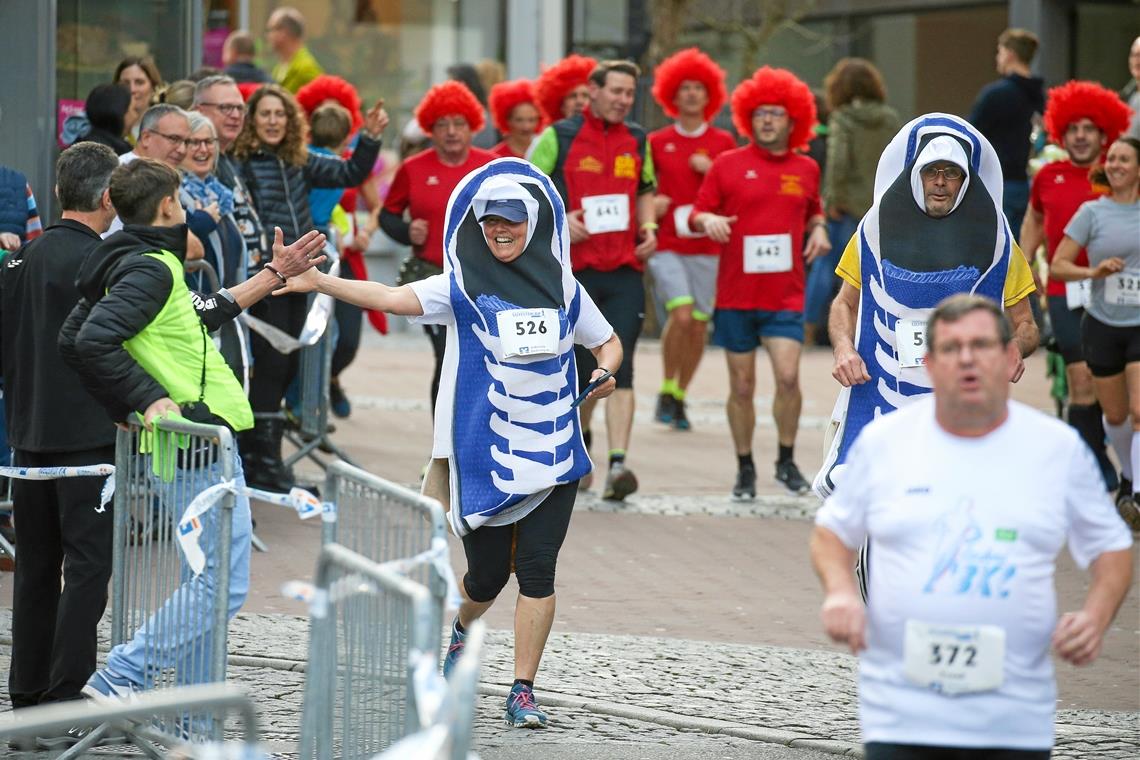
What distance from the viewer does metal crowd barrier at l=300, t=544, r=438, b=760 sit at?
4.09 meters

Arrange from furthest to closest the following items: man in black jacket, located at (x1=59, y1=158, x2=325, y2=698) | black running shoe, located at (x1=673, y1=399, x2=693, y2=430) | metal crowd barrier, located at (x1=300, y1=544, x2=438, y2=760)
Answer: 1. black running shoe, located at (x1=673, y1=399, x2=693, y2=430)
2. man in black jacket, located at (x1=59, y1=158, x2=325, y2=698)
3. metal crowd barrier, located at (x1=300, y1=544, x2=438, y2=760)

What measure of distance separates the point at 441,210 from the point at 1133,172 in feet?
12.7

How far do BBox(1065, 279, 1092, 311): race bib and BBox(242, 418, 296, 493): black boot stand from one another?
4.36 m

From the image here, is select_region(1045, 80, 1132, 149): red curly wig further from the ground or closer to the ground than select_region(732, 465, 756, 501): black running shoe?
further from the ground

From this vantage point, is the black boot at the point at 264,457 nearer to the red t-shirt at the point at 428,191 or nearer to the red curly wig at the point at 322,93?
the red t-shirt at the point at 428,191

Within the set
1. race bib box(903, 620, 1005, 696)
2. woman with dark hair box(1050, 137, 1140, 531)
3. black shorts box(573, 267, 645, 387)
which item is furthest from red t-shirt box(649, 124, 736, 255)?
race bib box(903, 620, 1005, 696)

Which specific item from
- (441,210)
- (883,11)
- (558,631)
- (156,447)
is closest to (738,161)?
(441,210)

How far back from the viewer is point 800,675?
23.7 ft

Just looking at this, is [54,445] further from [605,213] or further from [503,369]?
[605,213]

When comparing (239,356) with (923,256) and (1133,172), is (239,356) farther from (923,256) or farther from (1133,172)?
(1133,172)

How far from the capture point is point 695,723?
21.2ft

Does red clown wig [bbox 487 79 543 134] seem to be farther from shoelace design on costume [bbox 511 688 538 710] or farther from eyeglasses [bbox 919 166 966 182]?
shoelace design on costume [bbox 511 688 538 710]

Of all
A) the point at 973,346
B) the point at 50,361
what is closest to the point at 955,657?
the point at 973,346

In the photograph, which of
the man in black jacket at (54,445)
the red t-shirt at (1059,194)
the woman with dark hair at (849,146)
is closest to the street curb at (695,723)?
the man in black jacket at (54,445)
